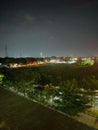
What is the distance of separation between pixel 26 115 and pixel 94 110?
1876 cm

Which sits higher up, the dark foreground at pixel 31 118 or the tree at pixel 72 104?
the dark foreground at pixel 31 118

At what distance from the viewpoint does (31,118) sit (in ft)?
15.7

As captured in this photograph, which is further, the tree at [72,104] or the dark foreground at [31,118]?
the tree at [72,104]

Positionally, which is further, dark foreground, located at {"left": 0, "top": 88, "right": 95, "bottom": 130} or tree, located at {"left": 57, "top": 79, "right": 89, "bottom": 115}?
tree, located at {"left": 57, "top": 79, "right": 89, "bottom": 115}

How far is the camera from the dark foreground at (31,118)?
423 cm

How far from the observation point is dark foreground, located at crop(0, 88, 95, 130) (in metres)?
4.23

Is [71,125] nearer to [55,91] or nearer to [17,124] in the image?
[17,124]

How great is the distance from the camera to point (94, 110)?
22.7 meters

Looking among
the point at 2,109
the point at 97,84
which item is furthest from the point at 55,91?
the point at 2,109

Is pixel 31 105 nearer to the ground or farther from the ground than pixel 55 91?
farther from the ground

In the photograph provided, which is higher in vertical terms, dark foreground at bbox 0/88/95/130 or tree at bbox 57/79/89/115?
dark foreground at bbox 0/88/95/130

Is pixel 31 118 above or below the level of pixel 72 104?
above

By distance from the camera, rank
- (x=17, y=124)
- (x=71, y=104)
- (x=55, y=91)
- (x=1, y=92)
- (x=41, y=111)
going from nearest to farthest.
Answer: (x=17, y=124)
(x=41, y=111)
(x=1, y=92)
(x=71, y=104)
(x=55, y=91)

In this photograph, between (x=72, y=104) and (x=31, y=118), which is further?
(x=72, y=104)
